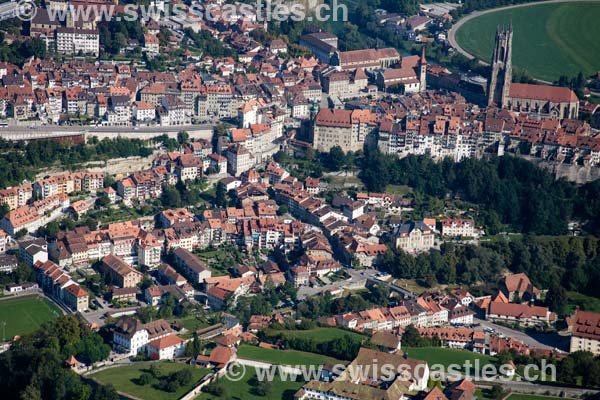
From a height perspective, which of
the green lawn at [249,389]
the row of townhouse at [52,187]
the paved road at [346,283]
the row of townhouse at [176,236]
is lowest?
the green lawn at [249,389]

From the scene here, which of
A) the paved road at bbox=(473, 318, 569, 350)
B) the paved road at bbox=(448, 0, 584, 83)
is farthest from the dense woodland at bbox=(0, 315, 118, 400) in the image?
the paved road at bbox=(448, 0, 584, 83)

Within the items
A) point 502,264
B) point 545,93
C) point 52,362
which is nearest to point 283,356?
point 52,362

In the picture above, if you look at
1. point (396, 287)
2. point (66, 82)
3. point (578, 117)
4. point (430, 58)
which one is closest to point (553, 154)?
point (578, 117)

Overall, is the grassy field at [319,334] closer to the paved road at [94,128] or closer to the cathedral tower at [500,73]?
the paved road at [94,128]

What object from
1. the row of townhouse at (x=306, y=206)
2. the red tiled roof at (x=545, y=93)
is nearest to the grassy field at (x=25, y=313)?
the row of townhouse at (x=306, y=206)

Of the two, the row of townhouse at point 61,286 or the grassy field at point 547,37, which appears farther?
the grassy field at point 547,37

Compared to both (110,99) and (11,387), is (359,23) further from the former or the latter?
(11,387)
